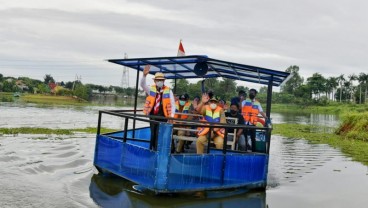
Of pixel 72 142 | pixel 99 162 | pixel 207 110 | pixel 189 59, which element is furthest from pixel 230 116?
pixel 72 142

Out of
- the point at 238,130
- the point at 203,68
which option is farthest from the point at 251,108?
the point at 203,68

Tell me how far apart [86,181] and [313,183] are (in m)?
5.22

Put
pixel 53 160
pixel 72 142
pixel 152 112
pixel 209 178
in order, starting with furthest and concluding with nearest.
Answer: pixel 72 142 → pixel 53 160 → pixel 152 112 → pixel 209 178

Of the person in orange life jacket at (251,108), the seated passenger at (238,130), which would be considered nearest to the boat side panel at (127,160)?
the seated passenger at (238,130)

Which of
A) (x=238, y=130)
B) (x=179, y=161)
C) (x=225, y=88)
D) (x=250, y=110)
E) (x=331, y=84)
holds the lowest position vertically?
(x=179, y=161)

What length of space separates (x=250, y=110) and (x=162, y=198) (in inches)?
168

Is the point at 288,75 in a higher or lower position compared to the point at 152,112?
higher

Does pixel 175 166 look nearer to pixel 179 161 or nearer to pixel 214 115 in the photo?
pixel 179 161

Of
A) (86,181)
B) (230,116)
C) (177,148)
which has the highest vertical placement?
(230,116)

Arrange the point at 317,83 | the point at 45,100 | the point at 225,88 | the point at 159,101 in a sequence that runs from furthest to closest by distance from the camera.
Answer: the point at 317,83, the point at 45,100, the point at 225,88, the point at 159,101

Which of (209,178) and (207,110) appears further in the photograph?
(207,110)

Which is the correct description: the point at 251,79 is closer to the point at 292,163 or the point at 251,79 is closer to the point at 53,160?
the point at 292,163

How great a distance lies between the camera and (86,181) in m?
8.53

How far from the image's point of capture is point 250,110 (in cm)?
1059
